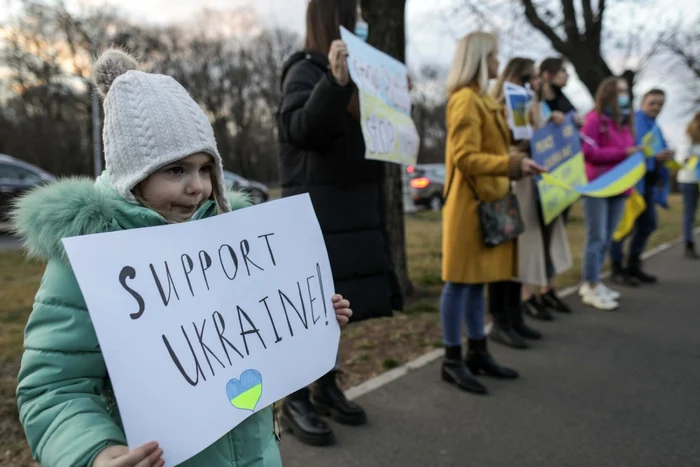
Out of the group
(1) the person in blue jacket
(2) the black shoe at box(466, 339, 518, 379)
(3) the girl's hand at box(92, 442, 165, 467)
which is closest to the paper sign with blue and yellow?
(2) the black shoe at box(466, 339, 518, 379)

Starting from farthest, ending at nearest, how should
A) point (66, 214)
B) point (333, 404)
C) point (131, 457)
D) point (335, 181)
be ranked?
point (333, 404), point (335, 181), point (66, 214), point (131, 457)

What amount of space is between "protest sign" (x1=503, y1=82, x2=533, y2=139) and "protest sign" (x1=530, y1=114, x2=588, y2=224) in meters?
0.20

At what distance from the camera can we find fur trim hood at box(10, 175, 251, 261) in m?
1.06

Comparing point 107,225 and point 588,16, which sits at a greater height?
point 588,16

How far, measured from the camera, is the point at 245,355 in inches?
47.5

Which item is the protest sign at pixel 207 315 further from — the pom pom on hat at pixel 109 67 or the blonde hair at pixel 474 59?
the blonde hair at pixel 474 59

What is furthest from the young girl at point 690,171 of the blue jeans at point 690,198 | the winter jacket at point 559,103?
the winter jacket at point 559,103

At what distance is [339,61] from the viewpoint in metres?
2.10

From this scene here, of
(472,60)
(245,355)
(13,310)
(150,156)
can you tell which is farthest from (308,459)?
(13,310)

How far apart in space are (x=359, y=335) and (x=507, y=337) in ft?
3.58

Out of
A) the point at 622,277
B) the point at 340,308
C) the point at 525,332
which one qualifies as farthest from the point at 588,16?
the point at 340,308

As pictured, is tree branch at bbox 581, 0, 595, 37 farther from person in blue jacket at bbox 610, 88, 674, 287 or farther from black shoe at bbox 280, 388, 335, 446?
black shoe at bbox 280, 388, 335, 446

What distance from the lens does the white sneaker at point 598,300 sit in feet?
16.0

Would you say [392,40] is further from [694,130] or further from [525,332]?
[694,130]
